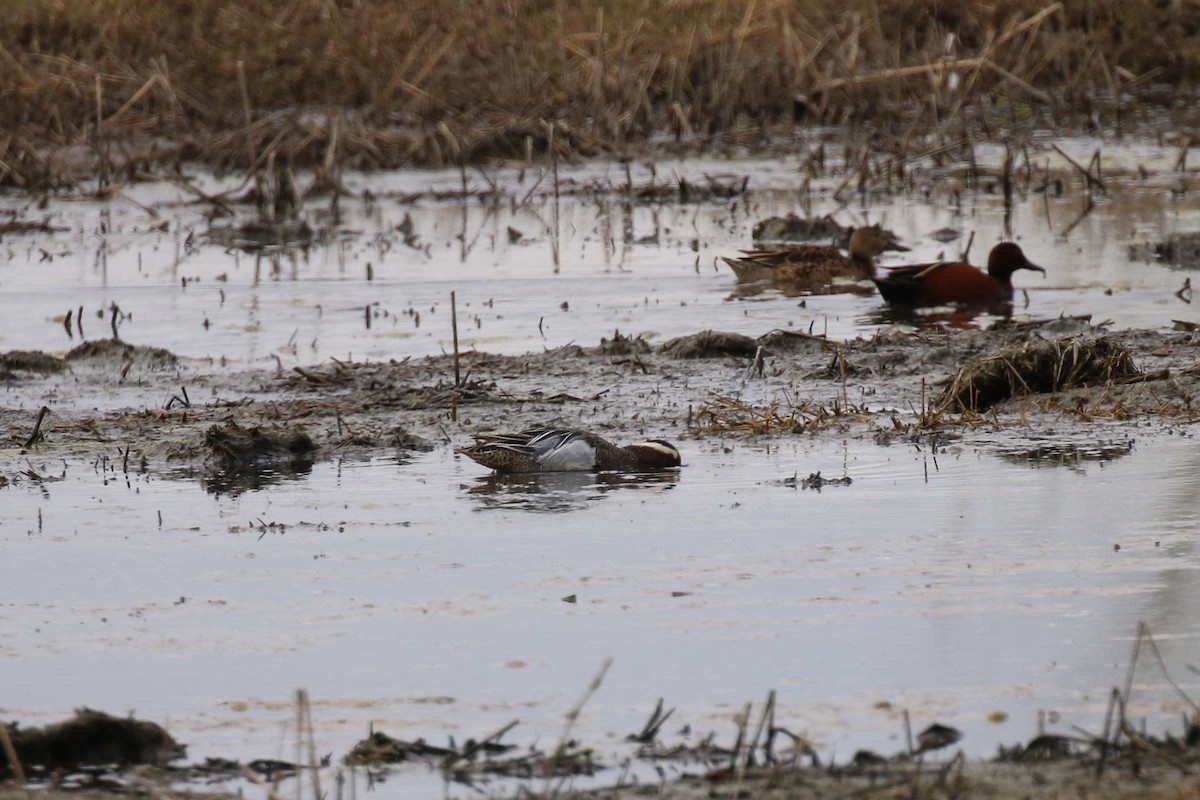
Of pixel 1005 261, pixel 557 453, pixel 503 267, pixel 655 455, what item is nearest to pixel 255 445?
pixel 557 453

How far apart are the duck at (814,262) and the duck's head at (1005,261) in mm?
1110

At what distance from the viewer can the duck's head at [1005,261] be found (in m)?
11.3

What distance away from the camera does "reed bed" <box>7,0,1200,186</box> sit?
18078mm

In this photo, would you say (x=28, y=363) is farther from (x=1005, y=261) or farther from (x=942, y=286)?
(x=1005, y=261)

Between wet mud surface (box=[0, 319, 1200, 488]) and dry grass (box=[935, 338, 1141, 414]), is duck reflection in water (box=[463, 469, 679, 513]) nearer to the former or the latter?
wet mud surface (box=[0, 319, 1200, 488])

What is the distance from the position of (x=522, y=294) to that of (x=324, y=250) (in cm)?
284

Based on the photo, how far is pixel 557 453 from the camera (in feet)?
23.0

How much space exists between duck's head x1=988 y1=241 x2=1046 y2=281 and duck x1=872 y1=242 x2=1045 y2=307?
47 mm

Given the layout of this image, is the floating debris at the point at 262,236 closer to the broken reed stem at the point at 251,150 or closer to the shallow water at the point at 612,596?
the broken reed stem at the point at 251,150

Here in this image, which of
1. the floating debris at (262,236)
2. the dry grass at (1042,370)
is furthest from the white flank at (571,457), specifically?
the floating debris at (262,236)

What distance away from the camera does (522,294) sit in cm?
1164

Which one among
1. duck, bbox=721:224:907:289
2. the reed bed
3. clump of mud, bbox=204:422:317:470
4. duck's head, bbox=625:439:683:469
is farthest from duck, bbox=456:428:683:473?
the reed bed

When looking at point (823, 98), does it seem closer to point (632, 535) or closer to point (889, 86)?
point (889, 86)

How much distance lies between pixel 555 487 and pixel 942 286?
507 centimetres
